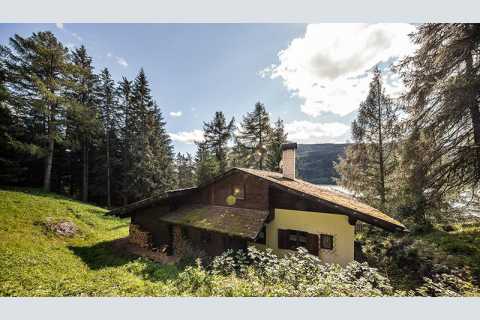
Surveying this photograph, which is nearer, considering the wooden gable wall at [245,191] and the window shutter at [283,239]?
the window shutter at [283,239]

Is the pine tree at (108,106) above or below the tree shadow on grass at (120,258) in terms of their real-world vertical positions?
above

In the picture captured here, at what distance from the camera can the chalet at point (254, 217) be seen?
363 inches

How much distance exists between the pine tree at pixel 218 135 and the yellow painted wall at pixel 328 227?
2329 cm

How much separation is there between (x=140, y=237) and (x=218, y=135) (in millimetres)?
21610

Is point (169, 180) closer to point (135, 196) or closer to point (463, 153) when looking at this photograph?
point (135, 196)

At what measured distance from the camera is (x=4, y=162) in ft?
61.2

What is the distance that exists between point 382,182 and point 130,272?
17327 mm

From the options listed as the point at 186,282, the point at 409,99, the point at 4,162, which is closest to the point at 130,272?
the point at 186,282

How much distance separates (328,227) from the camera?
9406 millimetres

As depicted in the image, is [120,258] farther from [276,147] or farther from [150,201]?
[276,147]

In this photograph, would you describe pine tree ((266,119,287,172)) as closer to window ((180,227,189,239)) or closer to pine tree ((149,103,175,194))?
pine tree ((149,103,175,194))

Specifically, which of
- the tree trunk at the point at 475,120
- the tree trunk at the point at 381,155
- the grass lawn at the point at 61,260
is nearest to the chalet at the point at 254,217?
the grass lawn at the point at 61,260

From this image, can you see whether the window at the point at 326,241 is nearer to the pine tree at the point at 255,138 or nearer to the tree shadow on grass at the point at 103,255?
the tree shadow on grass at the point at 103,255

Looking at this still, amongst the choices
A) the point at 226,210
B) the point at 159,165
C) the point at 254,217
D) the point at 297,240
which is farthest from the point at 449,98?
the point at 159,165
